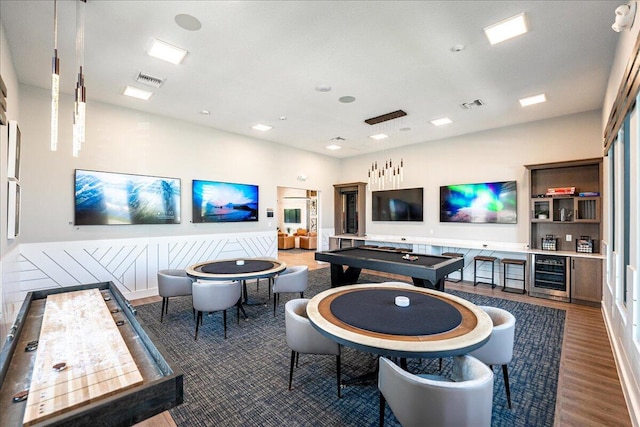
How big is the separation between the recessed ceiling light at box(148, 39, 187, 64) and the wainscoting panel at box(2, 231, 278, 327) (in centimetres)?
274

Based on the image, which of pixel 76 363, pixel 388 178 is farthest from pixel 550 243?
pixel 76 363

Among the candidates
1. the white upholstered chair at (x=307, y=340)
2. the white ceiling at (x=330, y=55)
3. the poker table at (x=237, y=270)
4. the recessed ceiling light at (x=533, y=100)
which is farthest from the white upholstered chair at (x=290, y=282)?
the recessed ceiling light at (x=533, y=100)

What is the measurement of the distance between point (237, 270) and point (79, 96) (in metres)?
2.73

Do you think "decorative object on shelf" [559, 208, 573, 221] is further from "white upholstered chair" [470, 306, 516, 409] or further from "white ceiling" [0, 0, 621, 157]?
"white upholstered chair" [470, 306, 516, 409]

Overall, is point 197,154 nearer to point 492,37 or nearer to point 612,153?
point 492,37

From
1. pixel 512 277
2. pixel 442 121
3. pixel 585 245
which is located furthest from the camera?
pixel 512 277

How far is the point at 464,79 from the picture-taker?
13.2 feet

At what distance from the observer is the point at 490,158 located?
6449 millimetres

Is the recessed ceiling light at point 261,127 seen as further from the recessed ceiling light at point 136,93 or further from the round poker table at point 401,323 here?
the round poker table at point 401,323

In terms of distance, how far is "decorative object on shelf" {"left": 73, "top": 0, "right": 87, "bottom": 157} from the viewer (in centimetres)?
196

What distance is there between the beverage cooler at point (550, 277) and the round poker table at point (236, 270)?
4701 mm

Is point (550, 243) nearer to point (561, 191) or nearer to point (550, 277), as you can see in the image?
point (550, 277)

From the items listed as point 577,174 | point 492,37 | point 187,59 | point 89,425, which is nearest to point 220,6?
point 187,59

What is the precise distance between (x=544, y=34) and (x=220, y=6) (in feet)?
10.6
